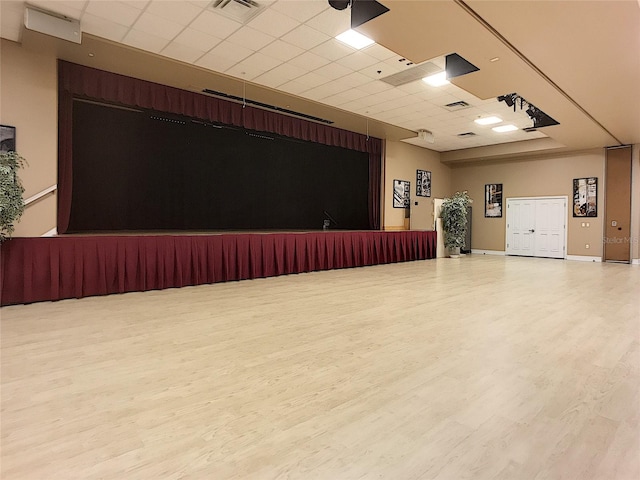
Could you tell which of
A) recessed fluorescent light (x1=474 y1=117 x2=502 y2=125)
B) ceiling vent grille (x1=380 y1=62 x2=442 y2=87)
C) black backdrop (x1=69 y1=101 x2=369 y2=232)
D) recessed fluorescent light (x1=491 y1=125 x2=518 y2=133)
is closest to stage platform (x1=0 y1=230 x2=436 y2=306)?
black backdrop (x1=69 y1=101 x2=369 y2=232)

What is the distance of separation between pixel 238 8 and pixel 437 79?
372 cm

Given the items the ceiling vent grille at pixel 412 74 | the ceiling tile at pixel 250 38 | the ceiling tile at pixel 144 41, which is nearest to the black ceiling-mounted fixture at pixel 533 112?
the ceiling vent grille at pixel 412 74

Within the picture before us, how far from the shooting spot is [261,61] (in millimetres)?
5902

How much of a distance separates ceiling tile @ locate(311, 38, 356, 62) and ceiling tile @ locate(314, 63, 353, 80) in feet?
0.98

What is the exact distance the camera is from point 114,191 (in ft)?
25.9

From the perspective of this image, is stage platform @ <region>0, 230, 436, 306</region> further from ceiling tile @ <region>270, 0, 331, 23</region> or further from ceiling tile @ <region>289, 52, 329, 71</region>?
ceiling tile @ <region>270, 0, 331, 23</region>

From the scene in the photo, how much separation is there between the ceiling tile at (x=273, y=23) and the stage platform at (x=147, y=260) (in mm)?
3378

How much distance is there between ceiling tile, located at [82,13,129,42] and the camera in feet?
15.5

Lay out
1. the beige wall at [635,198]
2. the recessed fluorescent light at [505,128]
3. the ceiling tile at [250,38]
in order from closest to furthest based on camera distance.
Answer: the ceiling tile at [250,38]
the recessed fluorescent light at [505,128]
the beige wall at [635,198]

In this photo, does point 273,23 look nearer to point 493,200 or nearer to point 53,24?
point 53,24

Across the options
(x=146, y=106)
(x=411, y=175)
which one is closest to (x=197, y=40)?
(x=146, y=106)

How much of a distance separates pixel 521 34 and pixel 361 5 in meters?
1.88

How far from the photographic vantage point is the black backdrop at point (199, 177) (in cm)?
763

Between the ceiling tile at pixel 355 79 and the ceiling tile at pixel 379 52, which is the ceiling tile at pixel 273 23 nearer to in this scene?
the ceiling tile at pixel 379 52
